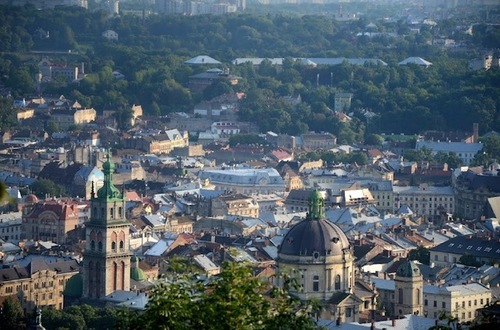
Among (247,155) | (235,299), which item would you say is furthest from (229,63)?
(235,299)

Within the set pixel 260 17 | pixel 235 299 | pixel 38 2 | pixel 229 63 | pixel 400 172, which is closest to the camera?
pixel 235 299

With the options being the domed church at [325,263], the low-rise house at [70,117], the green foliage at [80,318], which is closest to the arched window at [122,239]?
the green foliage at [80,318]

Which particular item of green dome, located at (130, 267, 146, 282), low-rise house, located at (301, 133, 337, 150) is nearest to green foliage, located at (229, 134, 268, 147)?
low-rise house, located at (301, 133, 337, 150)

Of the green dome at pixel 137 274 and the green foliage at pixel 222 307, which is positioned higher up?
the green foliage at pixel 222 307

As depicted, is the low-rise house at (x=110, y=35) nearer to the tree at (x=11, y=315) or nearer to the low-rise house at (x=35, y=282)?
the low-rise house at (x=35, y=282)

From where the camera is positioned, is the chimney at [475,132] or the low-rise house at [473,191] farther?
the chimney at [475,132]

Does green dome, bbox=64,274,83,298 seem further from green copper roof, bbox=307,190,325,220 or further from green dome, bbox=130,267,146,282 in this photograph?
green copper roof, bbox=307,190,325,220

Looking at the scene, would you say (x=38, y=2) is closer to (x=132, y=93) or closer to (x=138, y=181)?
(x=132, y=93)
